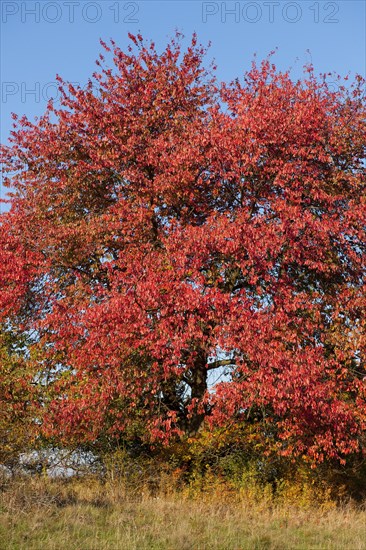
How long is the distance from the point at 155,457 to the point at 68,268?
257 inches

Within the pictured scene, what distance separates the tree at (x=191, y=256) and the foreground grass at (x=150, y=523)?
6.50 ft

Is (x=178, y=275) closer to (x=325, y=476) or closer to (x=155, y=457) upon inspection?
(x=155, y=457)

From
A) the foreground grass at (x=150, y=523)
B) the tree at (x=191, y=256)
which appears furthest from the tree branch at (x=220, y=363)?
the foreground grass at (x=150, y=523)

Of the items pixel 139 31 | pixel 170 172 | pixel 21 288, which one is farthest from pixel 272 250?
pixel 139 31

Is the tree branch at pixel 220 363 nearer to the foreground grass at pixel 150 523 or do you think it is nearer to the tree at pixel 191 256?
the tree at pixel 191 256

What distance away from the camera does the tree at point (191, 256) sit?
15930 mm

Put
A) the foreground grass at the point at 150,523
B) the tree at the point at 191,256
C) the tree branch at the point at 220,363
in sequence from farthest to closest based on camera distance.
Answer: the tree branch at the point at 220,363
the tree at the point at 191,256
the foreground grass at the point at 150,523

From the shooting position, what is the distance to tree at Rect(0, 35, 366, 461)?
52.3 ft

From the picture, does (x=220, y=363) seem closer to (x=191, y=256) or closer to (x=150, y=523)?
(x=191, y=256)

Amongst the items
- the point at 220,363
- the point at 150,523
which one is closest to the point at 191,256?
the point at 220,363

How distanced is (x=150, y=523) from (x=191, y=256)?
6888 mm

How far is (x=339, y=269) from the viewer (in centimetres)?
1834

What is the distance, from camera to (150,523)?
1302 cm

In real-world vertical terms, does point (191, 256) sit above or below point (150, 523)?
above
